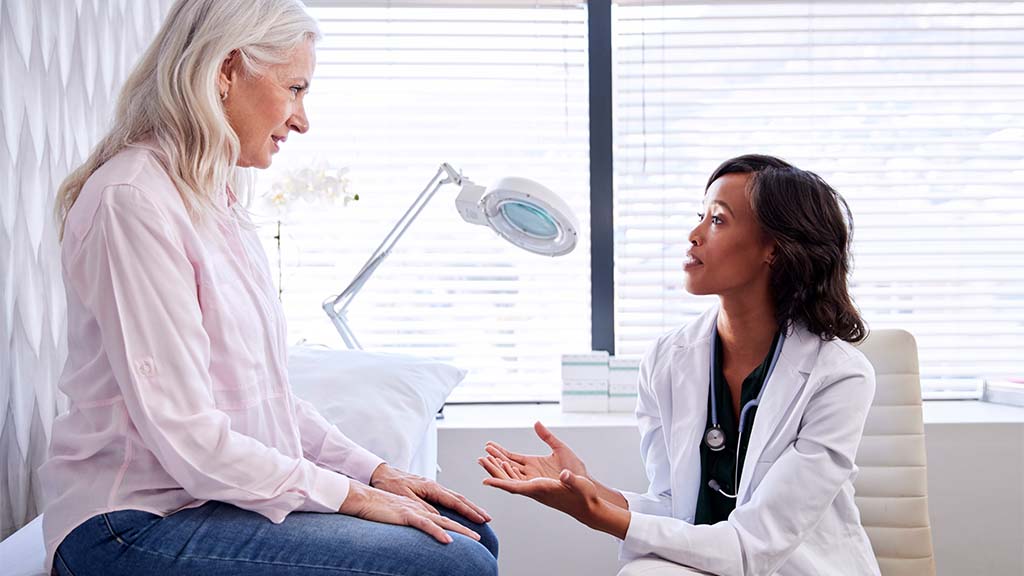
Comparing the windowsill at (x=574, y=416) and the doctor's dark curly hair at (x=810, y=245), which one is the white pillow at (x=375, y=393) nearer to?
the windowsill at (x=574, y=416)

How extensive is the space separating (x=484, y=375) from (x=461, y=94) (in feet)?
2.72

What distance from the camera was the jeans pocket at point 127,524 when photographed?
1.08 metres

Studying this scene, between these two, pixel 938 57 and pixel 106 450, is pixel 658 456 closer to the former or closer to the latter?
pixel 106 450

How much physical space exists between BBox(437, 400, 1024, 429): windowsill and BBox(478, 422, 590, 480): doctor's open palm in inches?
30.2

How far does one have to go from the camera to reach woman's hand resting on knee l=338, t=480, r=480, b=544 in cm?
120

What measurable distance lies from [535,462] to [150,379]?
2.24 ft

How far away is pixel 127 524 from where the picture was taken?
1.09 metres

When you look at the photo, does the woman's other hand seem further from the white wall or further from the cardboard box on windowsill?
the cardboard box on windowsill

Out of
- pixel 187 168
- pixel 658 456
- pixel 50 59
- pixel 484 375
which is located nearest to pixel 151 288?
pixel 187 168

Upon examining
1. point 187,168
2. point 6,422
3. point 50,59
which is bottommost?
point 6,422

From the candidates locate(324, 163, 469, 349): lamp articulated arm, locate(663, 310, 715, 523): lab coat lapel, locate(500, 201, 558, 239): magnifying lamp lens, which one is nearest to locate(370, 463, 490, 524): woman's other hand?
locate(663, 310, 715, 523): lab coat lapel

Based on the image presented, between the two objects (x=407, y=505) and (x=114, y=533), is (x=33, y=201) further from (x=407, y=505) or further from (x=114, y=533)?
(x=407, y=505)

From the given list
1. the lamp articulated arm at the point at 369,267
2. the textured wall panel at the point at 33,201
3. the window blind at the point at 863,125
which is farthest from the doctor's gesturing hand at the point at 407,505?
the window blind at the point at 863,125

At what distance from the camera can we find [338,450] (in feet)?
4.77
